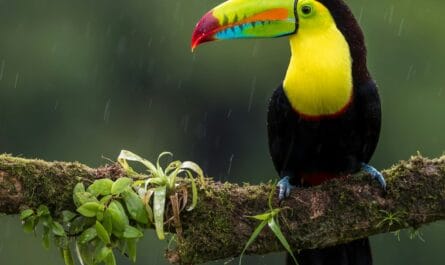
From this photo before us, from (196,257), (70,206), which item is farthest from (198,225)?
(70,206)

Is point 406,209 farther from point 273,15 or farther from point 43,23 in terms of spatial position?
point 43,23

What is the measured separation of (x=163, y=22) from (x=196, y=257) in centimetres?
1672

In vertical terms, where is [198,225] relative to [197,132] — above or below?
above

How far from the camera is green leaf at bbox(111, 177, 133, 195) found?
14.1ft

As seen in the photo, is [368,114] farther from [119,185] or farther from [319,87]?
[119,185]

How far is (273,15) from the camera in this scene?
5.05 meters

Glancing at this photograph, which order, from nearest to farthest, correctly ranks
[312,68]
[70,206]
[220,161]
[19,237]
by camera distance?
1. [70,206]
2. [312,68]
3. [19,237]
4. [220,161]

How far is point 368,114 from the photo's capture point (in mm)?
5211

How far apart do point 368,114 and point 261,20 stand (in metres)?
0.60

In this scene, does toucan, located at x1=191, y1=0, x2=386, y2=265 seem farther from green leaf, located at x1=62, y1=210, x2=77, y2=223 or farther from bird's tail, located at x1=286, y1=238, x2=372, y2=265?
green leaf, located at x1=62, y1=210, x2=77, y2=223

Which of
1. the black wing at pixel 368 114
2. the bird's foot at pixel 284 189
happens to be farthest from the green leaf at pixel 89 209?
the black wing at pixel 368 114

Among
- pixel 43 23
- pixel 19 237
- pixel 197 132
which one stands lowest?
pixel 19 237

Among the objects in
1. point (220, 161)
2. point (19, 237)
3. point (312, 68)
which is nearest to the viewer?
point (312, 68)

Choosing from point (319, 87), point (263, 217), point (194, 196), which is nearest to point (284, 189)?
point (263, 217)
